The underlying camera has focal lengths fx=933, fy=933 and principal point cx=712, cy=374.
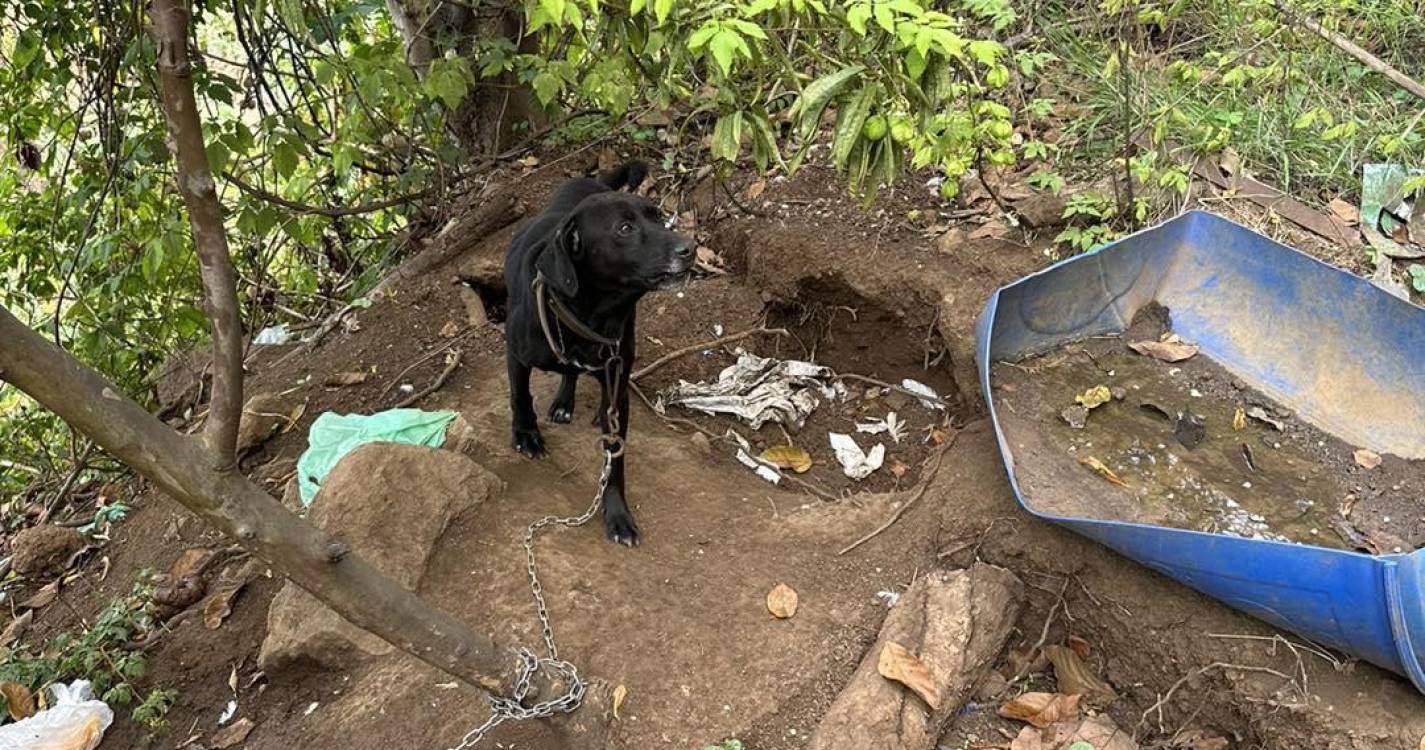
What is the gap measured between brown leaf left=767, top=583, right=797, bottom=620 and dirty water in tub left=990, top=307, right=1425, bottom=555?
1007 millimetres

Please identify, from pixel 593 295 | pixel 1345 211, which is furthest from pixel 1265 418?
pixel 593 295

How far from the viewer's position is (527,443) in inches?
156

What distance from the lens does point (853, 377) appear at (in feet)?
15.5

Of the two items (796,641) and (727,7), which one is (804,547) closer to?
(796,641)

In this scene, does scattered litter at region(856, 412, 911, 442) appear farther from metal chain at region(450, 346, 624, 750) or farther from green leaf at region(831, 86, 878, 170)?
green leaf at region(831, 86, 878, 170)

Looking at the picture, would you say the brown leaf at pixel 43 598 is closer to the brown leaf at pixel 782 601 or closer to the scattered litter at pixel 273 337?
the scattered litter at pixel 273 337

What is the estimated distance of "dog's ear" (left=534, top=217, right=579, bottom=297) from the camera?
129 inches

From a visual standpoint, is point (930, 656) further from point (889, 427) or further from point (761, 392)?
point (761, 392)

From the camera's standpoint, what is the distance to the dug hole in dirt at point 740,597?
2.77 m

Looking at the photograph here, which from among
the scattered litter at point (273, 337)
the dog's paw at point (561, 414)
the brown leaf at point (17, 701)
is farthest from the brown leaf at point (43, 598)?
the dog's paw at point (561, 414)

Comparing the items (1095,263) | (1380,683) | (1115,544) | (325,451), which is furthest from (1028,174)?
(325,451)

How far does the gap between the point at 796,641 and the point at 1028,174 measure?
3150 millimetres

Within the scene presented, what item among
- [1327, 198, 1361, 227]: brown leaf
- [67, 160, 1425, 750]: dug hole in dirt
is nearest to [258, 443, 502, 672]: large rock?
[67, 160, 1425, 750]: dug hole in dirt

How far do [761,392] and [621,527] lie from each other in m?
1.28
